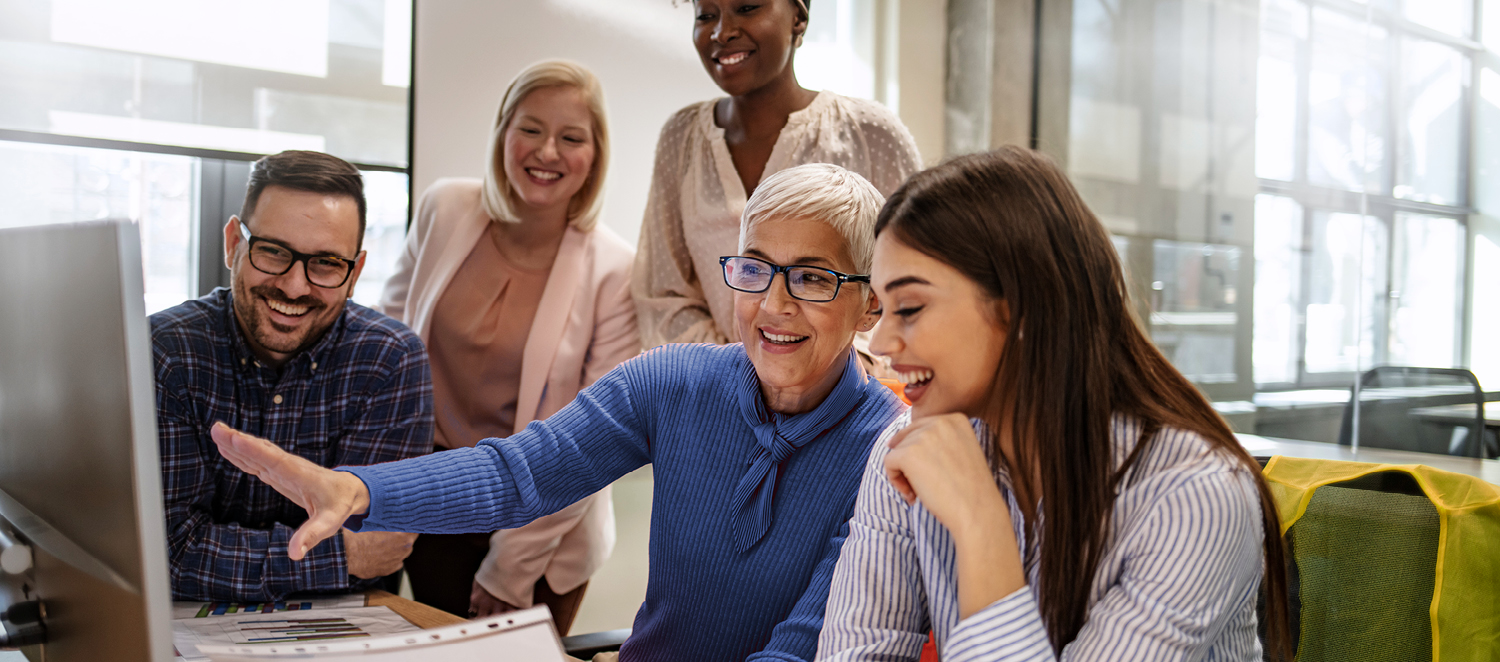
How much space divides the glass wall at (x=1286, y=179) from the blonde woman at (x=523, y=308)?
2425mm

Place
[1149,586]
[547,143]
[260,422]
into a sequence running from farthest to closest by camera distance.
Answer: [547,143], [260,422], [1149,586]

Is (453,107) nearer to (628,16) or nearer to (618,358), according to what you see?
(628,16)

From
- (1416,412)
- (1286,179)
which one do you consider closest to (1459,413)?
(1416,412)

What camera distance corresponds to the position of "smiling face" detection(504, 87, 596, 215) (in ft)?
7.15

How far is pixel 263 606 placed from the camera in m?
1.34

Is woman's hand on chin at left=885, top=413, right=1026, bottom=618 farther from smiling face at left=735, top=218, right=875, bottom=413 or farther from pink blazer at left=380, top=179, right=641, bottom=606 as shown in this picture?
pink blazer at left=380, top=179, right=641, bottom=606

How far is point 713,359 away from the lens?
4.52ft

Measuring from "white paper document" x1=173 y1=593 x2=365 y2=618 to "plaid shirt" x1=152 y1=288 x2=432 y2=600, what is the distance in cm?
2

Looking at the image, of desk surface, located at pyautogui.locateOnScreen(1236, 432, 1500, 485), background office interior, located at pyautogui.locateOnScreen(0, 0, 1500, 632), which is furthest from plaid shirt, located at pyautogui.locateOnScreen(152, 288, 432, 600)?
desk surface, located at pyautogui.locateOnScreen(1236, 432, 1500, 485)

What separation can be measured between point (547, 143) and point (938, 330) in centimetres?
145

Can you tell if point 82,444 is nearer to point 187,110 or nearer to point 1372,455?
point 187,110

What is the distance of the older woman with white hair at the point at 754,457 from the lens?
121 cm

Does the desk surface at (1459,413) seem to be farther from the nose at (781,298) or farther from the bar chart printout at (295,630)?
the bar chart printout at (295,630)

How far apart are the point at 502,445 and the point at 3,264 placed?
0.58m
